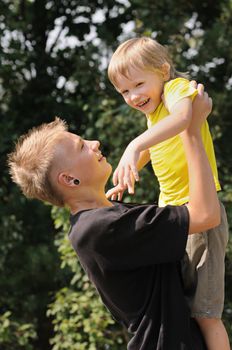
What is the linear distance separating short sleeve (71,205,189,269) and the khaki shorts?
23 cm

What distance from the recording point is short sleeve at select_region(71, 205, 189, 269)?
226 centimetres

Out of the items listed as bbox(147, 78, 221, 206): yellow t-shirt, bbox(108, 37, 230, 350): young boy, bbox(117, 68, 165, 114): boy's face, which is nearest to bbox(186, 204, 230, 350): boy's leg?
bbox(108, 37, 230, 350): young boy

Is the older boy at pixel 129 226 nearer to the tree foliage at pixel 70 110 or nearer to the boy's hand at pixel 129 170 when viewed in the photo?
the boy's hand at pixel 129 170

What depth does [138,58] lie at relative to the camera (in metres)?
2.65

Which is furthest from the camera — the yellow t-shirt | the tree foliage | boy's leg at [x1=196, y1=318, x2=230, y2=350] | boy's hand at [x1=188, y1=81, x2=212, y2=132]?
the tree foliage

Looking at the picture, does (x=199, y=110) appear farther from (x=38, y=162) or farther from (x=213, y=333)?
(x=213, y=333)

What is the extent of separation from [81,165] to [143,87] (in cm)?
46

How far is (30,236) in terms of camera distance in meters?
6.65

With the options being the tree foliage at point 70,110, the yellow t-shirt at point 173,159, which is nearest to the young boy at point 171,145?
the yellow t-shirt at point 173,159

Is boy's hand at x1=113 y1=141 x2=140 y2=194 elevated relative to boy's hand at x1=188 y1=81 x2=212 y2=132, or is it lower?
lower

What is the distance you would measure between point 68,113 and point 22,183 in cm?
419

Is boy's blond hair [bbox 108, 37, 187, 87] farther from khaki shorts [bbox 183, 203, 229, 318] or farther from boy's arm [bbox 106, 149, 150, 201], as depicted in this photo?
khaki shorts [bbox 183, 203, 229, 318]

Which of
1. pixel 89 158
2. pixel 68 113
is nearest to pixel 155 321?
pixel 89 158

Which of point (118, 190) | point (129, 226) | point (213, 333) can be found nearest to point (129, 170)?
point (129, 226)
